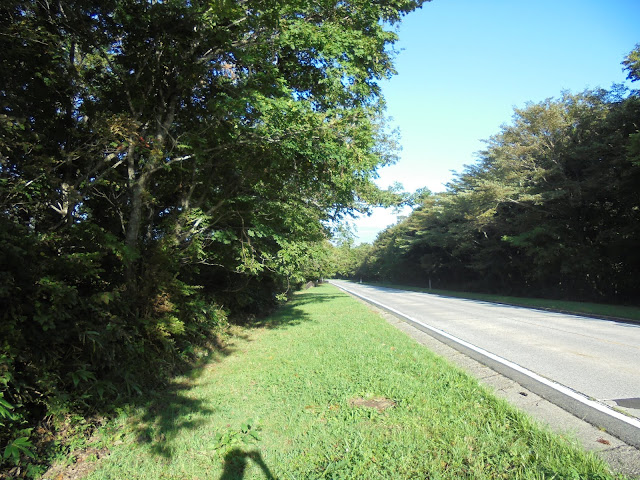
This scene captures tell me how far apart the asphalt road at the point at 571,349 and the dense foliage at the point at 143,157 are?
4685mm

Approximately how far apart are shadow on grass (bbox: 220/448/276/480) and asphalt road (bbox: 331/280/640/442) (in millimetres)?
3960

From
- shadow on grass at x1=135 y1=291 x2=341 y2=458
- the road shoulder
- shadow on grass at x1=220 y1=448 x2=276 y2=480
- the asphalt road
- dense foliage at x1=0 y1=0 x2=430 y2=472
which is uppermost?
dense foliage at x1=0 y1=0 x2=430 y2=472

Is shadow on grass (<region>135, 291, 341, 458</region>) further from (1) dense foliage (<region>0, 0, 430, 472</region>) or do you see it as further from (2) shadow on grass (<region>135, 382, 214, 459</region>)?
(1) dense foliage (<region>0, 0, 430, 472</region>)

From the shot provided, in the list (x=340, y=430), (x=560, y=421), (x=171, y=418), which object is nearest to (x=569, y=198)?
(x=560, y=421)

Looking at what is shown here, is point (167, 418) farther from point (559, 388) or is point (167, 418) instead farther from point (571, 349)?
point (571, 349)

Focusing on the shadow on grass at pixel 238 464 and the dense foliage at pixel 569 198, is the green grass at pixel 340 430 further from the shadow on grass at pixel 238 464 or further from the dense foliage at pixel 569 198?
the dense foliage at pixel 569 198

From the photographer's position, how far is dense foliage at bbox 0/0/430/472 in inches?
170

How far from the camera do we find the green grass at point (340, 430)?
2.99 metres

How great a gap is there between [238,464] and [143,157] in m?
6.11

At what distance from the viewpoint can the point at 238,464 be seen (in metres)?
3.48

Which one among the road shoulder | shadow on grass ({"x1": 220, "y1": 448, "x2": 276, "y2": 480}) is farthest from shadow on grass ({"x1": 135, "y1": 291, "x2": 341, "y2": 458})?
the road shoulder

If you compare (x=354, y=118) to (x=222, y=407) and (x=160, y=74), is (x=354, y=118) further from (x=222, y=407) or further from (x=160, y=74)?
(x=222, y=407)

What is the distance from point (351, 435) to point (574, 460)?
1.94 m

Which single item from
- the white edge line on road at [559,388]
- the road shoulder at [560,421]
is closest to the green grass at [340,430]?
the road shoulder at [560,421]
